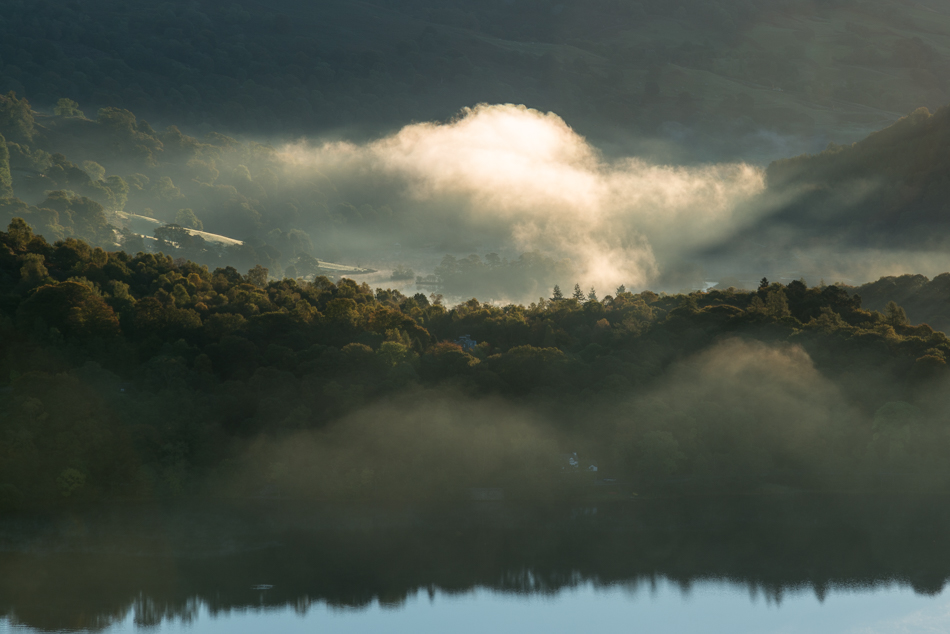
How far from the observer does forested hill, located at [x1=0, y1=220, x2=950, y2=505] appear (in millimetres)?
59750

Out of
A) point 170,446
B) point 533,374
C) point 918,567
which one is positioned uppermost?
point 533,374

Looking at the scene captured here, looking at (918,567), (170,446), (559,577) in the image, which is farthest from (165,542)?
(918,567)

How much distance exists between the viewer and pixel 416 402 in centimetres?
6656

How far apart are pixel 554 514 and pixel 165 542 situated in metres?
24.1

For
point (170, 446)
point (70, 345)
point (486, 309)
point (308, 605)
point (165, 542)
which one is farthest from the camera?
point (486, 309)

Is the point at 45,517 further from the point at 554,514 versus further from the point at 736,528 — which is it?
the point at 736,528

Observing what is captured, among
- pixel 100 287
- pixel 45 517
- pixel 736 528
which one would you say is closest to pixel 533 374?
pixel 736 528

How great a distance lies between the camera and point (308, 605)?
4734 centimetres

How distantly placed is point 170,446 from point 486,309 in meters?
52.7

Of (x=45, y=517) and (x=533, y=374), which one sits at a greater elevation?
(x=533, y=374)

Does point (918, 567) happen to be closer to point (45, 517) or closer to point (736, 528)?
point (736, 528)

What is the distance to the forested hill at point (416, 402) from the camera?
59750 millimetres

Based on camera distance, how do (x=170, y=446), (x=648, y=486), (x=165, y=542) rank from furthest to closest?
(x=648, y=486), (x=170, y=446), (x=165, y=542)

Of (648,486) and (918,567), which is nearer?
(918,567)
